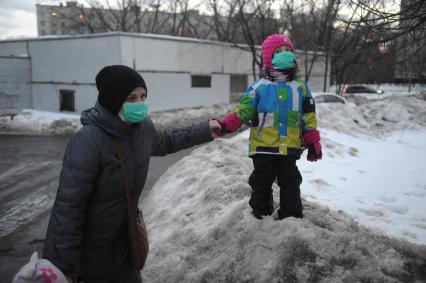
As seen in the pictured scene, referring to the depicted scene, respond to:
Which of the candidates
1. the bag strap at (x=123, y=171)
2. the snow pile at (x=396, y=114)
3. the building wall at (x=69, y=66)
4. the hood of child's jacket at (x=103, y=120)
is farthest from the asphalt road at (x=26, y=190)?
the snow pile at (x=396, y=114)

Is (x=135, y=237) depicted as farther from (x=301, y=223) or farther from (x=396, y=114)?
(x=396, y=114)

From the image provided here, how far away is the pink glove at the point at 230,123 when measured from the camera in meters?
3.45

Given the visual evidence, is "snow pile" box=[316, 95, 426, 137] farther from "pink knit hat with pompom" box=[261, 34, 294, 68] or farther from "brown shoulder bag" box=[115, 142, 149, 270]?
"brown shoulder bag" box=[115, 142, 149, 270]

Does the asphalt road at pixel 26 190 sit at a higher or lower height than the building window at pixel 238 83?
lower

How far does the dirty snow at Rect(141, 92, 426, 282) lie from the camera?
10.7 ft

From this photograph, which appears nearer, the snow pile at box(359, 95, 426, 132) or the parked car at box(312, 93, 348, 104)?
the snow pile at box(359, 95, 426, 132)

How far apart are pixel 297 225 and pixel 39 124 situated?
14.6m

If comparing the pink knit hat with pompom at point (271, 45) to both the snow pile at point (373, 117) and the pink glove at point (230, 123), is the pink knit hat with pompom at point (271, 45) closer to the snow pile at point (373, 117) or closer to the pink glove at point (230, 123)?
the pink glove at point (230, 123)

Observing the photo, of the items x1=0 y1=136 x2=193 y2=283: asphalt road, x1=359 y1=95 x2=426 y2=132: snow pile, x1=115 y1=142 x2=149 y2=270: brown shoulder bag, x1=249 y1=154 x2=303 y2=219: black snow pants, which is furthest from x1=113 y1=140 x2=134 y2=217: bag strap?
x1=359 y1=95 x2=426 y2=132: snow pile

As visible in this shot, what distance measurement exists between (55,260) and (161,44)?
17.4 meters

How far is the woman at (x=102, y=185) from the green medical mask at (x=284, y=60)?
63.1 inches

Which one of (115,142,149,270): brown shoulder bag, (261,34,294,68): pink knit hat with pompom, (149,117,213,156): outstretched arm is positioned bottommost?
(115,142,149,270): brown shoulder bag

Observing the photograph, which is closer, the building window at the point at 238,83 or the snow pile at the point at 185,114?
the snow pile at the point at 185,114

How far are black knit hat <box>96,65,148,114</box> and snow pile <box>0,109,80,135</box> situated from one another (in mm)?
13687
